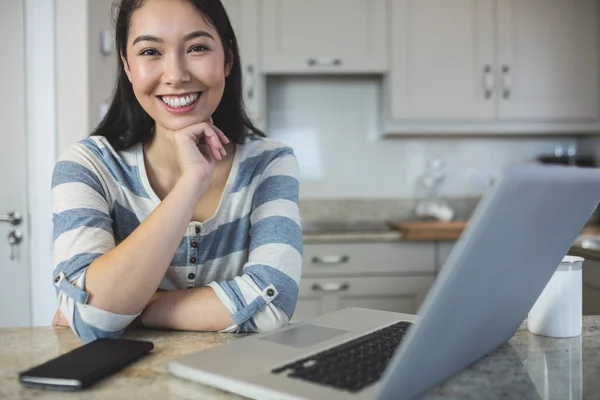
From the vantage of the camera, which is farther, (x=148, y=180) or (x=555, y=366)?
(x=148, y=180)

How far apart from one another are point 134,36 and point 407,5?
2012 mm

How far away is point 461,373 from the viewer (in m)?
0.69

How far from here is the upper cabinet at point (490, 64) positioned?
2887mm

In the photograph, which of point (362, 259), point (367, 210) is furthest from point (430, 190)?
point (362, 259)

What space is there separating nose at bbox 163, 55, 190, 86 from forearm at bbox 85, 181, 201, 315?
288mm

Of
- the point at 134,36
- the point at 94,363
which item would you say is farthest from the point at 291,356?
the point at 134,36

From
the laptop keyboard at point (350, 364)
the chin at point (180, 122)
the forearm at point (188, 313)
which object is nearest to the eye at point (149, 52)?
the chin at point (180, 122)

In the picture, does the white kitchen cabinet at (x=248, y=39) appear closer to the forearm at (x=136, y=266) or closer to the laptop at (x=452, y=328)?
the forearm at (x=136, y=266)

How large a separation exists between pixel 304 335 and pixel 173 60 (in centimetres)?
61

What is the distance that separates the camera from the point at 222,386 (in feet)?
2.10

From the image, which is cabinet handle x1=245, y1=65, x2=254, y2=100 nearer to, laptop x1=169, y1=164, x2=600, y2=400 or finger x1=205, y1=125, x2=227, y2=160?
finger x1=205, y1=125, x2=227, y2=160

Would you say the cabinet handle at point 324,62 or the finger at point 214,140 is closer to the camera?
the finger at point 214,140

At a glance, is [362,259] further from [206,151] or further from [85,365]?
[85,365]

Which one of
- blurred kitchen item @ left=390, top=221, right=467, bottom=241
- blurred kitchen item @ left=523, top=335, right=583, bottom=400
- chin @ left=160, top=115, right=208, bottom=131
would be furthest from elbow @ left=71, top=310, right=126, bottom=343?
blurred kitchen item @ left=390, top=221, right=467, bottom=241
